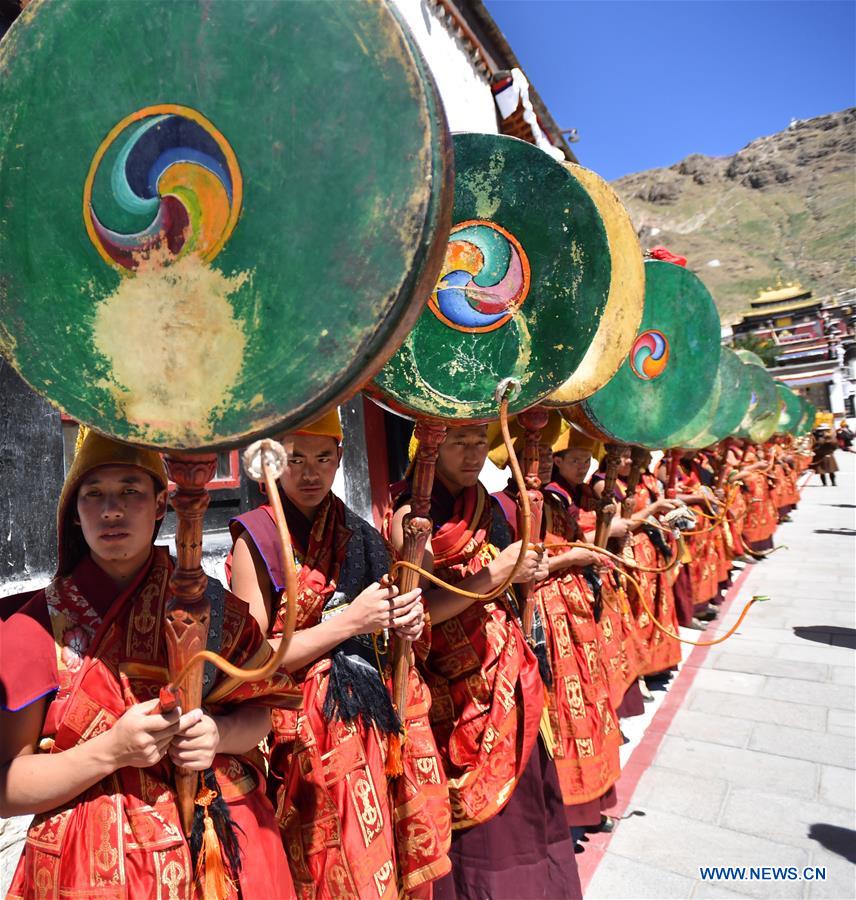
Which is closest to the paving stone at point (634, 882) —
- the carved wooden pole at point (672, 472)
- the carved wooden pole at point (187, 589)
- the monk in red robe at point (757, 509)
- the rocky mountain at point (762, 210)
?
the carved wooden pole at point (187, 589)

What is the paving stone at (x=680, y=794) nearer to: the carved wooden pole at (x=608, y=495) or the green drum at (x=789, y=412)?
the carved wooden pole at (x=608, y=495)

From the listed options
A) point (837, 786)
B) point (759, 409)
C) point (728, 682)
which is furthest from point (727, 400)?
point (837, 786)

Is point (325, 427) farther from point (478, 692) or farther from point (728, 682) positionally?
point (728, 682)

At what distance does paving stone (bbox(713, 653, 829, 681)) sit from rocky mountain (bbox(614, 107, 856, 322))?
7157cm

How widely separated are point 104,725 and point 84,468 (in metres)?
0.47

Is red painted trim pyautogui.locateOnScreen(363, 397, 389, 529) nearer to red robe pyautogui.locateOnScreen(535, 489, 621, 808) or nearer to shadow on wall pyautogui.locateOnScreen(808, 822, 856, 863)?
red robe pyautogui.locateOnScreen(535, 489, 621, 808)

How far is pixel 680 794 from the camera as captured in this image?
135 inches

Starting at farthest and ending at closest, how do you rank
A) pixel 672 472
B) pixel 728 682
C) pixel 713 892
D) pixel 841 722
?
pixel 728 682 < pixel 672 472 < pixel 841 722 < pixel 713 892

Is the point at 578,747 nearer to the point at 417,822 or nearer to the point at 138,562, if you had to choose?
the point at 417,822

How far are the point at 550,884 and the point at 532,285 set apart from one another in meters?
2.00

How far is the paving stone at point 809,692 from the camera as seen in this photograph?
4.58 metres

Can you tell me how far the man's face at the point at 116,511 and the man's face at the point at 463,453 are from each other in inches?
42.6

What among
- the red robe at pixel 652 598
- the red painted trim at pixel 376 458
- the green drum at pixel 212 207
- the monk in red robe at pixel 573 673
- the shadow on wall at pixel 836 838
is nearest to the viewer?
the green drum at pixel 212 207

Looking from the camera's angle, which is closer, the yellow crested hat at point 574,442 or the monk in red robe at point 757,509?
the yellow crested hat at point 574,442
